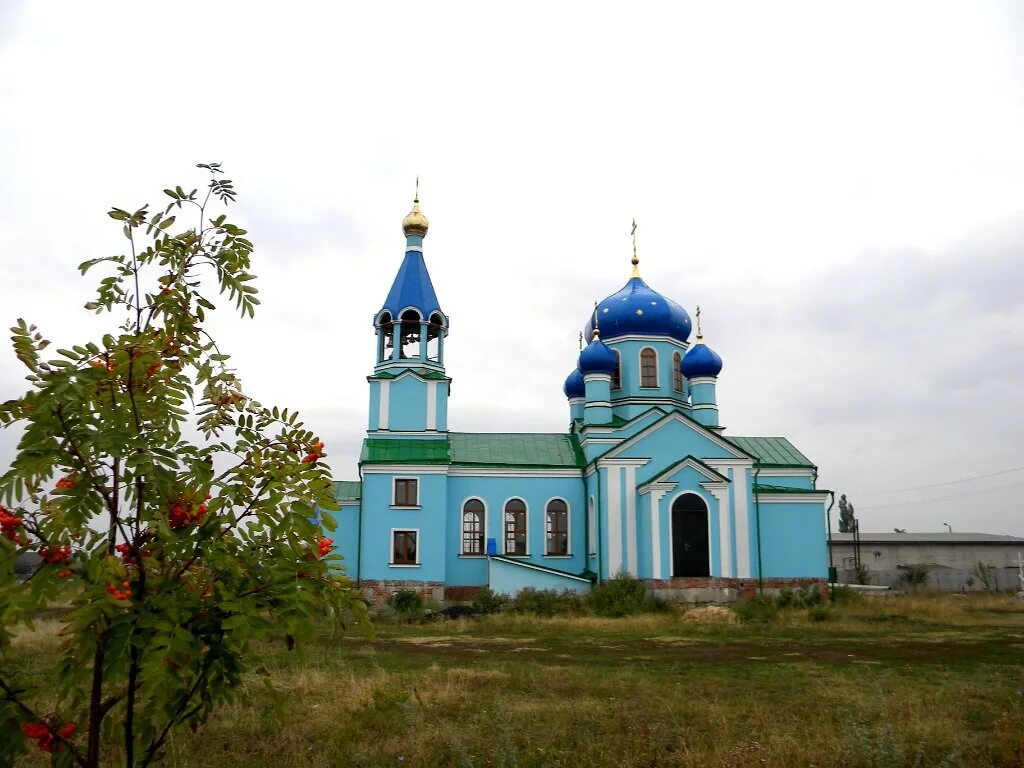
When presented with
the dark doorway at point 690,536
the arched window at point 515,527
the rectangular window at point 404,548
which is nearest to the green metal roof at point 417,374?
the arched window at point 515,527

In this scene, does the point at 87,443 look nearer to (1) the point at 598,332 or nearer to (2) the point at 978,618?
(2) the point at 978,618

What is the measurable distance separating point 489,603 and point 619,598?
135 inches

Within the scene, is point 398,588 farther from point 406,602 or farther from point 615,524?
point 615,524

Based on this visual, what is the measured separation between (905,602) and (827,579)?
2.25m

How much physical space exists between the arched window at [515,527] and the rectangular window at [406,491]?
9.80 ft

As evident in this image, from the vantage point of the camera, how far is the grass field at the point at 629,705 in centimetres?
680

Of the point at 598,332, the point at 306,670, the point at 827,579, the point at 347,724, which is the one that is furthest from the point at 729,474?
the point at 347,724

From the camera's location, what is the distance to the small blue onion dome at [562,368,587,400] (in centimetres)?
3042

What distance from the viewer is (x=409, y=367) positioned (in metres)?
26.3

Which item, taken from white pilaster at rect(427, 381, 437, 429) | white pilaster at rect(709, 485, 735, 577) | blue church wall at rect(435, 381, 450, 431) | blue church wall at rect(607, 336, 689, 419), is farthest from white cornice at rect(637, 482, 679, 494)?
white pilaster at rect(427, 381, 437, 429)

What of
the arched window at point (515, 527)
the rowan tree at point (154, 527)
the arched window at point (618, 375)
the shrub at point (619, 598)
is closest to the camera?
the rowan tree at point (154, 527)

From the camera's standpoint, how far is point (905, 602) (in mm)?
24297

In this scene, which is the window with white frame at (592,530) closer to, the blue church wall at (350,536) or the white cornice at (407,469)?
the white cornice at (407,469)

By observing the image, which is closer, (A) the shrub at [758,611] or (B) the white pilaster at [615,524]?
(A) the shrub at [758,611]
